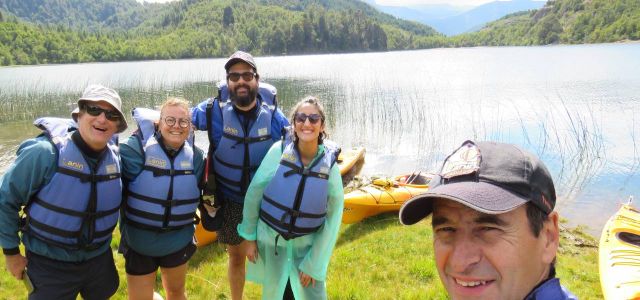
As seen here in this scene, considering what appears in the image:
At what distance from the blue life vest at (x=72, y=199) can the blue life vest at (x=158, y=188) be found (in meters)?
0.19

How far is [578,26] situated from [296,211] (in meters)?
107

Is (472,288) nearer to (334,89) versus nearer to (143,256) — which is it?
(143,256)

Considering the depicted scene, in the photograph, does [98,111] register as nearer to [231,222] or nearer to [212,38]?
[231,222]

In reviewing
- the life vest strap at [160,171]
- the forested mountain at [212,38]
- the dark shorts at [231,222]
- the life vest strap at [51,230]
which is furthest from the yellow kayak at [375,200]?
the forested mountain at [212,38]

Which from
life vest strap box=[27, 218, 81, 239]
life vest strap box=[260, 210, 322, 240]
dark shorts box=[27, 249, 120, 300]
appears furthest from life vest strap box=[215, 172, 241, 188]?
life vest strap box=[27, 218, 81, 239]

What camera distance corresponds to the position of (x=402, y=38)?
11862 centimetres

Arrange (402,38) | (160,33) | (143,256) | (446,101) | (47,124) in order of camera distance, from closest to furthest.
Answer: (47,124)
(143,256)
(446,101)
(160,33)
(402,38)

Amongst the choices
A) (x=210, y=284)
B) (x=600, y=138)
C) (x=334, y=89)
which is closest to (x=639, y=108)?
(x=600, y=138)

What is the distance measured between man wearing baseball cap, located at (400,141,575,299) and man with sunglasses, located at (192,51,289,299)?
7.95 feet

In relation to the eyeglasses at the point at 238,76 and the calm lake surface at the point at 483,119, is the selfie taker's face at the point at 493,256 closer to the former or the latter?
the eyeglasses at the point at 238,76

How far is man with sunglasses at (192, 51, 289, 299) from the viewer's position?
3.48 metres

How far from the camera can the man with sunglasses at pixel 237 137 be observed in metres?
3.48

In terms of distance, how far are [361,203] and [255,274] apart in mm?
4177

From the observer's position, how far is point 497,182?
1.29 m
